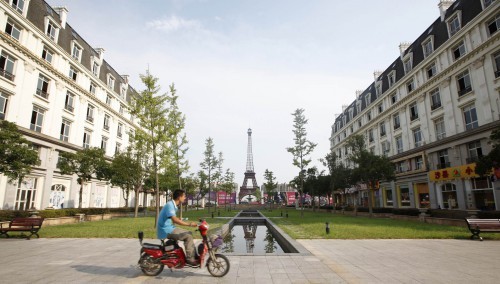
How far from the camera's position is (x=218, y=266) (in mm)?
6281

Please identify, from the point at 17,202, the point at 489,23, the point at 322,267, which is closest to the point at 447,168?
the point at 489,23

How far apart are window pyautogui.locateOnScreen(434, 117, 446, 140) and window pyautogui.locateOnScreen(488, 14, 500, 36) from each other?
872 cm

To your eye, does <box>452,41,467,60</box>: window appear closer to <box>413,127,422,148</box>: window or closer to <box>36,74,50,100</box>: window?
<box>413,127,422,148</box>: window

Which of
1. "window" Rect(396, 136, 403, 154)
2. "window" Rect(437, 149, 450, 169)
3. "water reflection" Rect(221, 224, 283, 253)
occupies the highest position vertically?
"window" Rect(396, 136, 403, 154)

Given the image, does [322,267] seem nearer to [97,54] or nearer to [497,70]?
[497,70]

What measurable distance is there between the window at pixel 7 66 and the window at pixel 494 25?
3822 cm

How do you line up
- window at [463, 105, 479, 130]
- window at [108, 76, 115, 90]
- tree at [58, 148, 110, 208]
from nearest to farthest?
tree at [58, 148, 110, 208] → window at [463, 105, 479, 130] → window at [108, 76, 115, 90]

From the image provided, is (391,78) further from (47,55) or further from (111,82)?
(47,55)

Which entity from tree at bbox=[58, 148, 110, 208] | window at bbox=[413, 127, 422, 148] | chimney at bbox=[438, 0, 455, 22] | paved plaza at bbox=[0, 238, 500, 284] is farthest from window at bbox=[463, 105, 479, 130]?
tree at bbox=[58, 148, 110, 208]

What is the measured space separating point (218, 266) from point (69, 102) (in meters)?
30.0

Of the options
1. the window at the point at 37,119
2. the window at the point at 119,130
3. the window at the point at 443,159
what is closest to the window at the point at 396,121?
the window at the point at 443,159

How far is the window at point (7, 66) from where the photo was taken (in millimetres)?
20469

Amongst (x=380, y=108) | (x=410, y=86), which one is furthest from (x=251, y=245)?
(x=380, y=108)

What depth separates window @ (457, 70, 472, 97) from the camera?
79.2 feet
